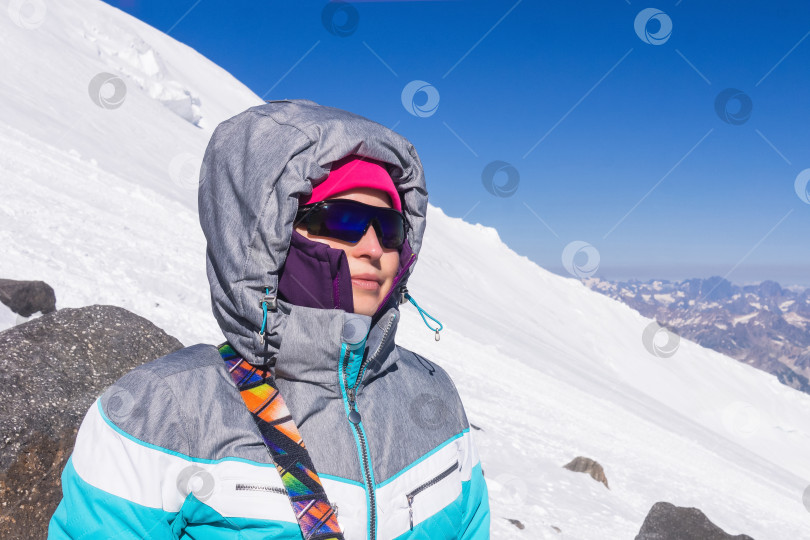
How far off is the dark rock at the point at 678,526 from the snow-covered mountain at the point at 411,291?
2.26ft

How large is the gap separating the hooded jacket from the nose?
99mm

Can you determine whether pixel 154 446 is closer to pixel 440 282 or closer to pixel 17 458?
pixel 17 458

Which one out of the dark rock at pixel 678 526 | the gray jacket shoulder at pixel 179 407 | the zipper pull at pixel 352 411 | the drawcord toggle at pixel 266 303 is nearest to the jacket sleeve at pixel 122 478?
the gray jacket shoulder at pixel 179 407

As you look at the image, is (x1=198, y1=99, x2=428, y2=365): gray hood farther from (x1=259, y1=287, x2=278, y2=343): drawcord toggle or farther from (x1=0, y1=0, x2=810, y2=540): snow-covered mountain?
(x1=0, y1=0, x2=810, y2=540): snow-covered mountain

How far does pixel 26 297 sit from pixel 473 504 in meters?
8.34

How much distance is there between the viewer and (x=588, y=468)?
11.6 meters

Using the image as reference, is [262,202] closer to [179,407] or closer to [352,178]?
[352,178]

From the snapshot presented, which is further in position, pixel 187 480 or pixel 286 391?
pixel 286 391

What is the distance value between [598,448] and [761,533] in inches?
142

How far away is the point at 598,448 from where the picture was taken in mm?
14766

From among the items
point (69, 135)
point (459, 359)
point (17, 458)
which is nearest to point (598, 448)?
point (459, 359)

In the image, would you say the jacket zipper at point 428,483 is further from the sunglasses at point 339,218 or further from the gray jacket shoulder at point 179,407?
the sunglasses at point 339,218

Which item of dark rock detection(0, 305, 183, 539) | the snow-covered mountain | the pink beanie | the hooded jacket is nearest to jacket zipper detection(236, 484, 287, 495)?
the hooded jacket

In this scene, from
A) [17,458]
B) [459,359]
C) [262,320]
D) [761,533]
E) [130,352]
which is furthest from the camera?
[459,359]
